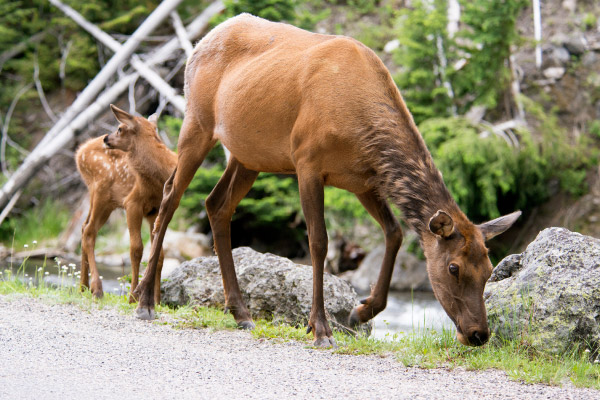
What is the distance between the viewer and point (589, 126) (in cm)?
1559

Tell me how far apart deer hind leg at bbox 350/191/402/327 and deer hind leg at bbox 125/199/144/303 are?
9.87 feet

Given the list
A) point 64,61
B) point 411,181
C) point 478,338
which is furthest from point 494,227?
point 64,61

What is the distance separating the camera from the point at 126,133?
829 cm

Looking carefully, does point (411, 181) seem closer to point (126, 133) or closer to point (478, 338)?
point (478, 338)

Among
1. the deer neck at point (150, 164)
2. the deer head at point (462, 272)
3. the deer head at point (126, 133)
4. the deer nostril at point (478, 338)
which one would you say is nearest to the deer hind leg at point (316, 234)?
the deer head at point (462, 272)

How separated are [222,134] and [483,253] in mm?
2793

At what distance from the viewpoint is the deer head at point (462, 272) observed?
16.4 feet

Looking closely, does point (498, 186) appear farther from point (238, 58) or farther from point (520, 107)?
point (238, 58)

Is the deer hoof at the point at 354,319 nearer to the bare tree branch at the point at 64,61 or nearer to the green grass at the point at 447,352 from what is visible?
the green grass at the point at 447,352

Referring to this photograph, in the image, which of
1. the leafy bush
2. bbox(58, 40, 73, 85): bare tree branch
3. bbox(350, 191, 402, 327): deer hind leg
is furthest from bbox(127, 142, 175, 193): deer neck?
bbox(58, 40, 73, 85): bare tree branch

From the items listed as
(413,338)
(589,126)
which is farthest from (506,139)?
(413,338)

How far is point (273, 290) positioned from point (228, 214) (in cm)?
91

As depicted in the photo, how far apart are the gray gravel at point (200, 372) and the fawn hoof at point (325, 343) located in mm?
116

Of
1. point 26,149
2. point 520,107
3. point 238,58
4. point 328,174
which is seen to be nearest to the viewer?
point 328,174
